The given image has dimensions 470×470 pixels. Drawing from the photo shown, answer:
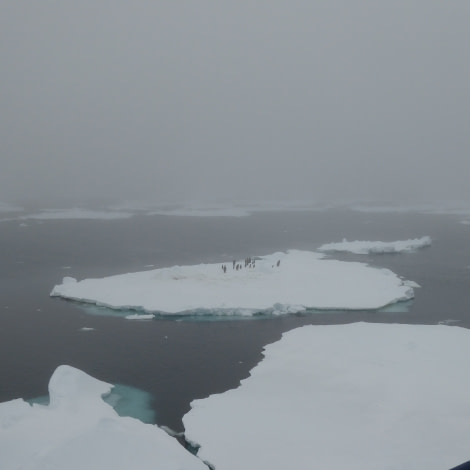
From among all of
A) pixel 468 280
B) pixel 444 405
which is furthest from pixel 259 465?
pixel 468 280

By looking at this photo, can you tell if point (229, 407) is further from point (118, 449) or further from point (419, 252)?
point (419, 252)

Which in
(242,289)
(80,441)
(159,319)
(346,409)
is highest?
(80,441)

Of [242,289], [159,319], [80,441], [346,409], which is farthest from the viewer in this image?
[242,289]

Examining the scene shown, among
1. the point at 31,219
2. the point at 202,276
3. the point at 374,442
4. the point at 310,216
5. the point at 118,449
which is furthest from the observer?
the point at 310,216

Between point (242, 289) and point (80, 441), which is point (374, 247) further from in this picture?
point (80, 441)

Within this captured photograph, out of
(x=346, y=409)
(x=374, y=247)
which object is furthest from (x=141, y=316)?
(x=374, y=247)

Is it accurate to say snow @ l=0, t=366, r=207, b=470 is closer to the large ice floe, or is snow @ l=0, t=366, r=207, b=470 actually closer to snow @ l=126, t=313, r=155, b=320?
snow @ l=126, t=313, r=155, b=320

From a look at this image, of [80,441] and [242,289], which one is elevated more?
[80,441]
